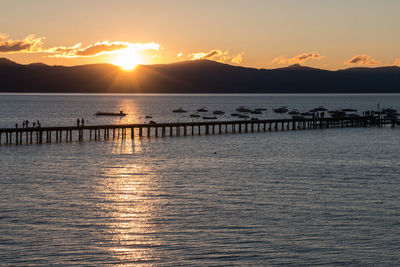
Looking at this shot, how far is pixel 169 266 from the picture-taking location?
20.8 meters

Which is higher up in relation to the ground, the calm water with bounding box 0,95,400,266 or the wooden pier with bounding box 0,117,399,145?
the wooden pier with bounding box 0,117,399,145

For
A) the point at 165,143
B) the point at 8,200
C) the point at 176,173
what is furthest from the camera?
the point at 165,143

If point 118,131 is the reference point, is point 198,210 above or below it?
below

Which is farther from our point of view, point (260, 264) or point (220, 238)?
point (220, 238)

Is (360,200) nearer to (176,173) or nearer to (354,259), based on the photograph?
(354,259)

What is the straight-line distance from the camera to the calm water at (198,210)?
73.0 feet

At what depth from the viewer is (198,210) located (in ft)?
97.8

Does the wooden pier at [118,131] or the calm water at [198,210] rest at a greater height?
the wooden pier at [118,131]

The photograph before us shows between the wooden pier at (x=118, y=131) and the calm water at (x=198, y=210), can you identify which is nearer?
the calm water at (x=198, y=210)

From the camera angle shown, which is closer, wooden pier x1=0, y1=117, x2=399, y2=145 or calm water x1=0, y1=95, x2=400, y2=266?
calm water x1=0, y1=95, x2=400, y2=266

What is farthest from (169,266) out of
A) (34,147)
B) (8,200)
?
(34,147)

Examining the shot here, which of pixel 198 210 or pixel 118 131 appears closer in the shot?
pixel 198 210

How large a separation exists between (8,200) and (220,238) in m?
14.1

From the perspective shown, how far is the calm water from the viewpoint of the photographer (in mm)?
22258
